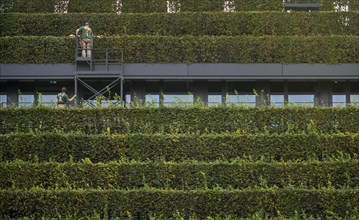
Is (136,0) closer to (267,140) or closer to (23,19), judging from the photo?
(23,19)

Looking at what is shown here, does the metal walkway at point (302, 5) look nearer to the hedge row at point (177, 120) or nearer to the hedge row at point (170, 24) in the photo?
the hedge row at point (170, 24)

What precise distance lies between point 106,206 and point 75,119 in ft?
11.9

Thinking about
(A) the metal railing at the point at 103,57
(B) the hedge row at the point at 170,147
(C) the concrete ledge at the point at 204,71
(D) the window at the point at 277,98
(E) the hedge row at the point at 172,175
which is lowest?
(E) the hedge row at the point at 172,175

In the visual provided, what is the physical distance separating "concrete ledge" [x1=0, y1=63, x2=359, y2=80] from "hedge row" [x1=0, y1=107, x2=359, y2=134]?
5261 mm

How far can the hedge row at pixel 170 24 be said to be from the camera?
2844 cm

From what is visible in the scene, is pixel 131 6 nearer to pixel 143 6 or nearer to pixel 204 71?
pixel 143 6

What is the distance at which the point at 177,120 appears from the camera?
2212cm

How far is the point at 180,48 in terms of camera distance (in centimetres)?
2744

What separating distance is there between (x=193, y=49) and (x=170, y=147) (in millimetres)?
7082

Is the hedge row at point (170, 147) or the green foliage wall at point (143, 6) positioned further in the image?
the green foliage wall at point (143, 6)

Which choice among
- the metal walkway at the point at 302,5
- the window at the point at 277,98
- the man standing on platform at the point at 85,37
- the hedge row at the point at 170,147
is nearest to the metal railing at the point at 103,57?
the man standing on platform at the point at 85,37

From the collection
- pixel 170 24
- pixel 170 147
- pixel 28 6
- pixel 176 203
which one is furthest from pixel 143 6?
pixel 176 203

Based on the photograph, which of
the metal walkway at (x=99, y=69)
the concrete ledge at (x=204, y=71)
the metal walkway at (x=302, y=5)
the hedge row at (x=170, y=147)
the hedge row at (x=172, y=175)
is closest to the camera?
the hedge row at (x=172, y=175)

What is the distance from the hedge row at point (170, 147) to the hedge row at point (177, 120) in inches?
31.0
